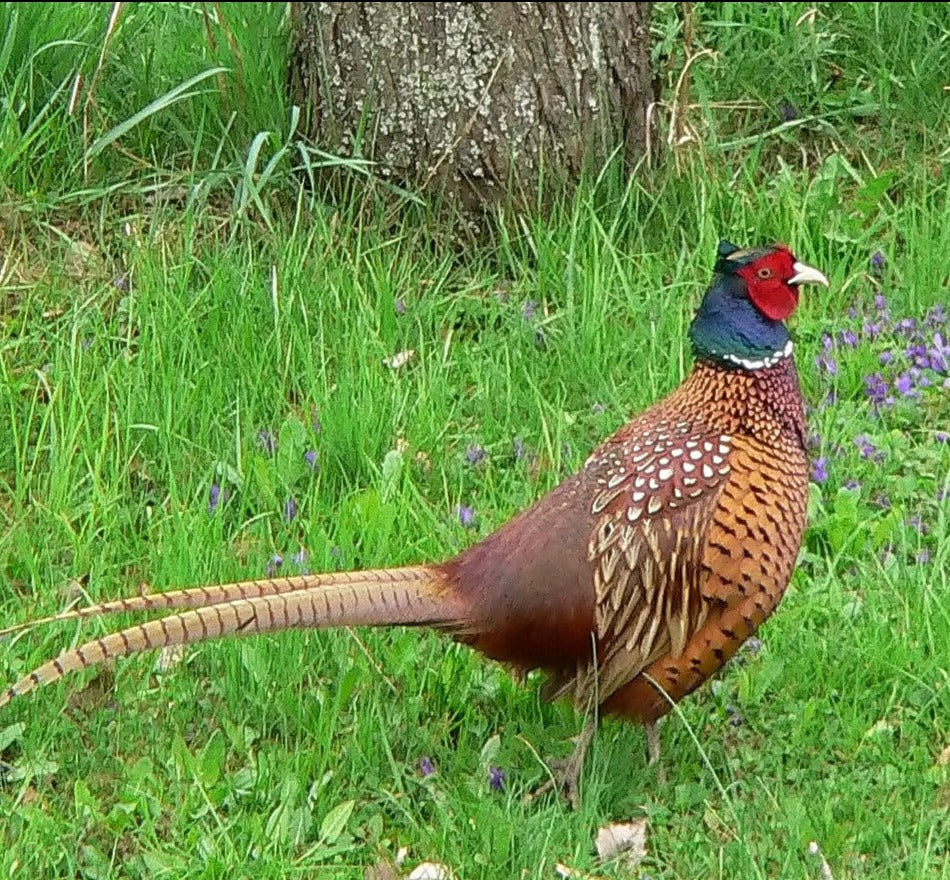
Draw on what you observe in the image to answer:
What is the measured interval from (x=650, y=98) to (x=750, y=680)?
1746mm

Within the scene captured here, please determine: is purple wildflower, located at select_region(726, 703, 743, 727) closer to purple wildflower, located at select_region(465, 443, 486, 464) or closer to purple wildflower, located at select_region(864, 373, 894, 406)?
purple wildflower, located at select_region(465, 443, 486, 464)

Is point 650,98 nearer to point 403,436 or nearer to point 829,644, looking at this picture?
point 403,436

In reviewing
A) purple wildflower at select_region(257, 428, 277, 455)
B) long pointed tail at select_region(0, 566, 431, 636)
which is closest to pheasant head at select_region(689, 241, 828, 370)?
long pointed tail at select_region(0, 566, 431, 636)

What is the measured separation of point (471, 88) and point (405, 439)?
3.20 ft

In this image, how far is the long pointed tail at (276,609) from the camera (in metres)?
2.81

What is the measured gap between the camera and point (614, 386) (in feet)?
13.5

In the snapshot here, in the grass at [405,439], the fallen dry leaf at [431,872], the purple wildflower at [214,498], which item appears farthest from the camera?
the purple wildflower at [214,498]

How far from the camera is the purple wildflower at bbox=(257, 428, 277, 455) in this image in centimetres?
388

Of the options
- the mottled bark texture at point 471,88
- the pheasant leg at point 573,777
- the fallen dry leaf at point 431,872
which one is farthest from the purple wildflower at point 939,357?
the fallen dry leaf at point 431,872

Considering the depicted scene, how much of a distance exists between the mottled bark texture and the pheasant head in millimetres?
1295

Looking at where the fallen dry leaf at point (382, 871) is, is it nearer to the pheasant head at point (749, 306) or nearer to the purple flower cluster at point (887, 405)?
the pheasant head at point (749, 306)

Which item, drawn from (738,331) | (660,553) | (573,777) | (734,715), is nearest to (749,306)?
(738,331)

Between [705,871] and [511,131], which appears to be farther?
[511,131]

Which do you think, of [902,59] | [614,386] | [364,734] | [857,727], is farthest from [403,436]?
[902,59]
